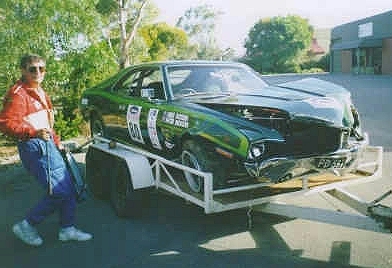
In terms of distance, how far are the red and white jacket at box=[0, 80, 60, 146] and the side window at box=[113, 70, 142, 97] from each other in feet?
6.19

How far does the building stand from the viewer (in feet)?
129

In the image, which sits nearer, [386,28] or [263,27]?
Answer: [386,28]

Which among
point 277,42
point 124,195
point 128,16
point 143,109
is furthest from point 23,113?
point 277,42

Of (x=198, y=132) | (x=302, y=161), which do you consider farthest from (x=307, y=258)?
(x=198, y=132)

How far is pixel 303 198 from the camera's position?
586cm

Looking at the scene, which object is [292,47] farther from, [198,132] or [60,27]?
[198,132]

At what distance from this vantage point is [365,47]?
41.5 metres

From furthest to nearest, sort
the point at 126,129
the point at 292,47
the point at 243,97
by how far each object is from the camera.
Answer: the point at 292,47 → the point at 126,129 → the point at 243,97

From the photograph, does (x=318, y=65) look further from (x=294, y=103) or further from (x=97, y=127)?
(x=294, y=103)

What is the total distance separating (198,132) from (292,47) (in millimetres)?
62712

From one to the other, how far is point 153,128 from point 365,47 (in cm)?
3999

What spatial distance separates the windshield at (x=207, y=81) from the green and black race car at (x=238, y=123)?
1cm

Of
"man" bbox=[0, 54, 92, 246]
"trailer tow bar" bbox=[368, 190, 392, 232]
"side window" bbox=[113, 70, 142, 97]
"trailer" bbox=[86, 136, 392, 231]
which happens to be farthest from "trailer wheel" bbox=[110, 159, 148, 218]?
"trailer tow bar" bbox=[368, 190, 392, 232]

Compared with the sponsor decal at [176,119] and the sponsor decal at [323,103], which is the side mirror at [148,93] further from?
the sponsor decal at [323,103]
